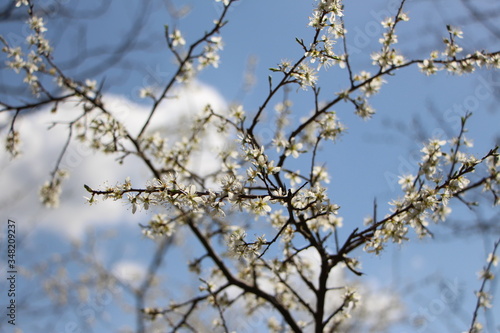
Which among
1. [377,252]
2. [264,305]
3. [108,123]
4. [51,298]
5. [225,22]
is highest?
[51,298]

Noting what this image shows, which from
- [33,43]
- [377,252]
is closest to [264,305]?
[377,252]

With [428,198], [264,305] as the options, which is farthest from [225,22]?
[264,305]

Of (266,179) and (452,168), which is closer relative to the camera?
(266,179)

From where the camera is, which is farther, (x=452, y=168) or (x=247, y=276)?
(x=247, y=276)

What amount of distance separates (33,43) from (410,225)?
130 inches

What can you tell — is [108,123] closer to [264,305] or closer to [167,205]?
[167,205]

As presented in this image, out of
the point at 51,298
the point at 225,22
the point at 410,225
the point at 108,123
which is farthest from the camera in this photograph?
the point at 51,298

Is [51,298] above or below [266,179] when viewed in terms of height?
above

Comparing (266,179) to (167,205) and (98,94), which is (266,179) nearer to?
(167,205)

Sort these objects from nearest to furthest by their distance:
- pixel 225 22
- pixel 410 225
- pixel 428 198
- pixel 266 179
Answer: pixel 266 179 < pixel 428 198 < pixel 410 225 < pixel 225 22

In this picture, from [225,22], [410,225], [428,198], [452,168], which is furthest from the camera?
[225,22]

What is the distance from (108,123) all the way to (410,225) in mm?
2474

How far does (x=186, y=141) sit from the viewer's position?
11.3 ft

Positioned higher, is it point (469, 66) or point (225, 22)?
point (225, 22)
